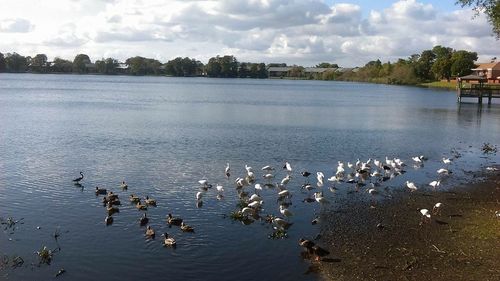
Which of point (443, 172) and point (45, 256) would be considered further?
point (443, 172)

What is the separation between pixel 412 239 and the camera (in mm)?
18016

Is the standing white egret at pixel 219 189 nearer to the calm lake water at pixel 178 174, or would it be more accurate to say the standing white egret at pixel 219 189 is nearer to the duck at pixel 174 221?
the calm lake water at pixel 178 174

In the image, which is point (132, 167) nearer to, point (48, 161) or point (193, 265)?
point (48, 161)

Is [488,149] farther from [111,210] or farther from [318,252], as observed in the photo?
[111,210]

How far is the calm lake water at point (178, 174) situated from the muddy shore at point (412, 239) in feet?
3.59

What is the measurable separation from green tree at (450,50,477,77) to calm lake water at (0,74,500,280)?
115 meters

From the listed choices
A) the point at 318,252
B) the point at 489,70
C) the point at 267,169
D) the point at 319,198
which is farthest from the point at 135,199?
the point at 489,70

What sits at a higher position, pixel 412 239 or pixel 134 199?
pixel 134 199

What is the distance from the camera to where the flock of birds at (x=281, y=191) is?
1961 centimetres

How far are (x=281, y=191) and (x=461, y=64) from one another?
160034mm

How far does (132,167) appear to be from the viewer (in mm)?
29906

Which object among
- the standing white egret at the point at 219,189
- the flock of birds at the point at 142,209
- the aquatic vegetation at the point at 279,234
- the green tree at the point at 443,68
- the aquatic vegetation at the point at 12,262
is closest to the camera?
the aquatic vegetation at the point at 12,262

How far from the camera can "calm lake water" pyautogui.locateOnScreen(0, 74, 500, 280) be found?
53.6 feet

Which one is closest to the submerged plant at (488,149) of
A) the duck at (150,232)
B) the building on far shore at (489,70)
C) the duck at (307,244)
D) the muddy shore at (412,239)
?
the muddy shore at (412,239)
